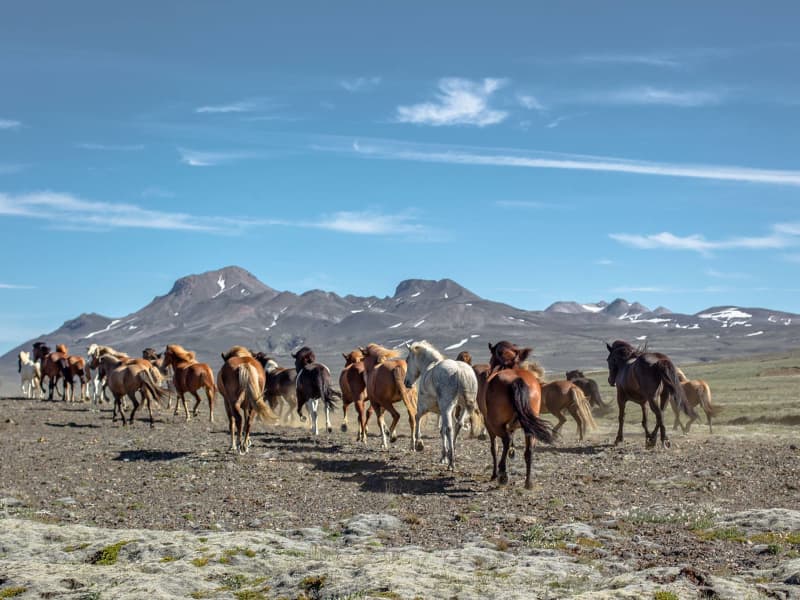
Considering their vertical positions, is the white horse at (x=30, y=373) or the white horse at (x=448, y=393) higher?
the white horse at (x=30, y=373)

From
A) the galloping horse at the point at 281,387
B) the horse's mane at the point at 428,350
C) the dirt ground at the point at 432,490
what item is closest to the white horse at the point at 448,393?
the horse's mane at the point at 428,350

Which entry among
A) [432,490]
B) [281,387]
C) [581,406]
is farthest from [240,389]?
[581,406]

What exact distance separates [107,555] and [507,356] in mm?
10276

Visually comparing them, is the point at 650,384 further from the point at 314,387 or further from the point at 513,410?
the point at 314,387

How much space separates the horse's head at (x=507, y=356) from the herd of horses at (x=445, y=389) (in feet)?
0.09

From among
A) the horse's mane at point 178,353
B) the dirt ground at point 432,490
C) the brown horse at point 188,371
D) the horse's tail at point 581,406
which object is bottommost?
the dirt ground at point 432,490

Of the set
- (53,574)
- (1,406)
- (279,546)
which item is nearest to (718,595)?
(279,546)

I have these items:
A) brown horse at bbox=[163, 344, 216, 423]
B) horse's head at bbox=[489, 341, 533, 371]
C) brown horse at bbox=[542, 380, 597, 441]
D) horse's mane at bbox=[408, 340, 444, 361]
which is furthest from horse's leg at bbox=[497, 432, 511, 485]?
brown horse at bbox=[163, 344, 216, 423]

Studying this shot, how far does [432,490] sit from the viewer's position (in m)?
15.3

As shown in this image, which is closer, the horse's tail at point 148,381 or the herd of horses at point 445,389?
the herd of horses at point 445,389

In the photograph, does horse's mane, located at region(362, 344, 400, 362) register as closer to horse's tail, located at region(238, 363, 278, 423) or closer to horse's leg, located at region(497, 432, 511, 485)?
horse's tail, located at region(238, 363, 278, 423)

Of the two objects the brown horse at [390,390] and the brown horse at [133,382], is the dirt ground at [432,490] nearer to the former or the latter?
the brown horse at [390,390]

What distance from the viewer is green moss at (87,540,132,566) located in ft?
32.7

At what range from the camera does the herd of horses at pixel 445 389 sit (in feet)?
52.4
